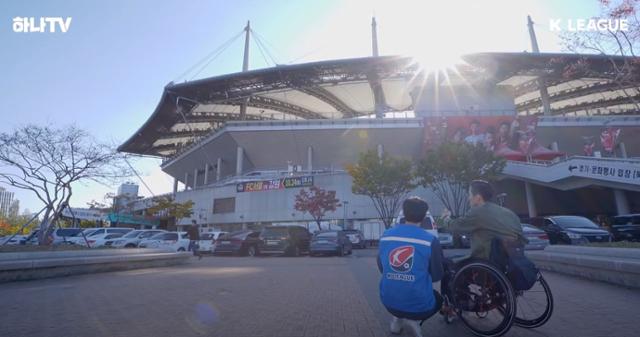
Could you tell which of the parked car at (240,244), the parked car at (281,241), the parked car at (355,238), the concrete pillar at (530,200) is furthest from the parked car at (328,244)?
the concrete pillar at (530,200)

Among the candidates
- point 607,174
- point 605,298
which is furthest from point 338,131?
point 605,298

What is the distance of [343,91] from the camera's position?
58.1m

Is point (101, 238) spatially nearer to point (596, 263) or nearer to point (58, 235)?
point (58, 235)

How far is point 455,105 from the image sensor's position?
52.2 metres

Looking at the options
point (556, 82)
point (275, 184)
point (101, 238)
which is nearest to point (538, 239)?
point (101, 238)

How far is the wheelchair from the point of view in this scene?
3429 mm

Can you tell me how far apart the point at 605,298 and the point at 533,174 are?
90.8 ft

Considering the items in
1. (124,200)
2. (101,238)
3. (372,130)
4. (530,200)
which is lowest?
(101,238)

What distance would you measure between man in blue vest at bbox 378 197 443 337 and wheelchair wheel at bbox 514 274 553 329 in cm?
132

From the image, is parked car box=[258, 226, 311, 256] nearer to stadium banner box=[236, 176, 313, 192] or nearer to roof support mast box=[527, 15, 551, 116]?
stadium banner box=[236, 176, 313, 192]

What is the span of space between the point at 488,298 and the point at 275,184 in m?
37.6

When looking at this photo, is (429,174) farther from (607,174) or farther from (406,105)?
(406,105)

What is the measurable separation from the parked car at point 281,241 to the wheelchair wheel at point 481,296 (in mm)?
14727

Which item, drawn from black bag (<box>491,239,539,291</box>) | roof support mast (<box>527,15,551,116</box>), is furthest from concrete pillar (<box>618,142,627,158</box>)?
black bag (<box>491,239,539,291</box>)
